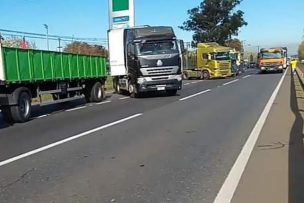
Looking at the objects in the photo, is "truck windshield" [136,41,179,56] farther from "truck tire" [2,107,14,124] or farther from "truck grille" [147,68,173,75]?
"truck tire" [2,107,14,124]

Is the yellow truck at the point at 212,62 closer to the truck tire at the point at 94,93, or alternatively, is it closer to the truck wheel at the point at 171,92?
the truck wheel at the point at 171,92

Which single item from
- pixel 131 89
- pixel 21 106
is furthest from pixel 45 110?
pixel 131 89

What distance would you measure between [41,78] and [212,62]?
32777 millimetres

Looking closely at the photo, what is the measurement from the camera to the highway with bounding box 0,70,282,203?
21.4 feet

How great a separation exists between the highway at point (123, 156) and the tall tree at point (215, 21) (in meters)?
76.7

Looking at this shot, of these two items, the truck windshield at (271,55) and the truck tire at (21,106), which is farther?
the truck windshield at (271,55)

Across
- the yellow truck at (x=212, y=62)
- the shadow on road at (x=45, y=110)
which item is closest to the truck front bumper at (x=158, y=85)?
the shadow on road at (x=45, y=110)

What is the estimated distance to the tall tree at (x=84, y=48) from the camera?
3784cm

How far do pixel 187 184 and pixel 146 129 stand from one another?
5770 millimetres

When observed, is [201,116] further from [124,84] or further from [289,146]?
[124,84]

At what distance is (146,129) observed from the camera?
12.5 m

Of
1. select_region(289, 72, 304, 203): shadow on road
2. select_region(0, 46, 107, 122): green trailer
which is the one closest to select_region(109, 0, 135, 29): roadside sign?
select_region(0, 46, 107, 122): green trailer

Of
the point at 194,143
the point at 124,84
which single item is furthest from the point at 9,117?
the point at 124,84

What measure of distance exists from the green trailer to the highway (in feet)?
3.14
